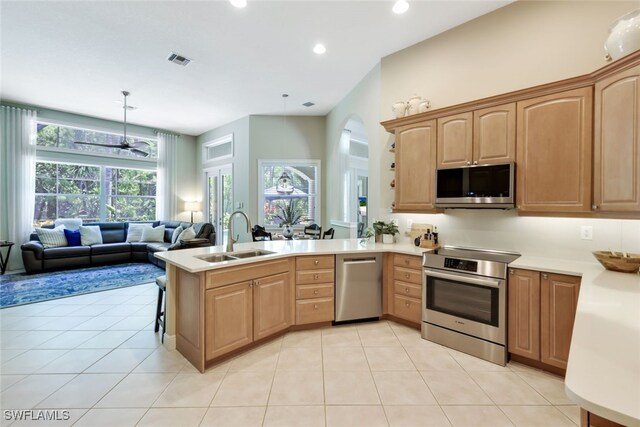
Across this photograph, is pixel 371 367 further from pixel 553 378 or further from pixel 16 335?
pixel 16 335

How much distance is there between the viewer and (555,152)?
235cm

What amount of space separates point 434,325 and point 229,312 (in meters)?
1.96

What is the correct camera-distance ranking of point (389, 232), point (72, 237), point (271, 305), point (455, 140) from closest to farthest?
point (271, 305) → point (455, 140) → point (389, 232) → point (72, 237)

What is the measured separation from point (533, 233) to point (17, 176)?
8.36 m

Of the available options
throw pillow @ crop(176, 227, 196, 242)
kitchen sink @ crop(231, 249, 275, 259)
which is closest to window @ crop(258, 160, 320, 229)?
throw pillow @ crop(176, 227, 196, 242)

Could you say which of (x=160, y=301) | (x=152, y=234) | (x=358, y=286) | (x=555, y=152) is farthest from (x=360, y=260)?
(x=152, y=234)

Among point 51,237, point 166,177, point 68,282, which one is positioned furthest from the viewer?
point 166,177

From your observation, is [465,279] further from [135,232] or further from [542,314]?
[135,232]

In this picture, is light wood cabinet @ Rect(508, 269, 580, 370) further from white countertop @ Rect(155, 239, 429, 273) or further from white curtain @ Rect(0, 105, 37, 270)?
white curtain @ Rect(0, 105, 37, 270)

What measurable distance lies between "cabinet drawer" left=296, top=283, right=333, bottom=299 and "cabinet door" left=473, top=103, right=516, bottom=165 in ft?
6.48

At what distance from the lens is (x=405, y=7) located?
110 inches

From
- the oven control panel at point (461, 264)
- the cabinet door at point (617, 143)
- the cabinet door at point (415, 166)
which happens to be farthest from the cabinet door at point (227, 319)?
the cabinet door at point (617, 143)

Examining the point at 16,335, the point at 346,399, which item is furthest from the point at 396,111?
the point at 16,335

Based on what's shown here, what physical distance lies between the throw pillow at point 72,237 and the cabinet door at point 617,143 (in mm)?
8076
